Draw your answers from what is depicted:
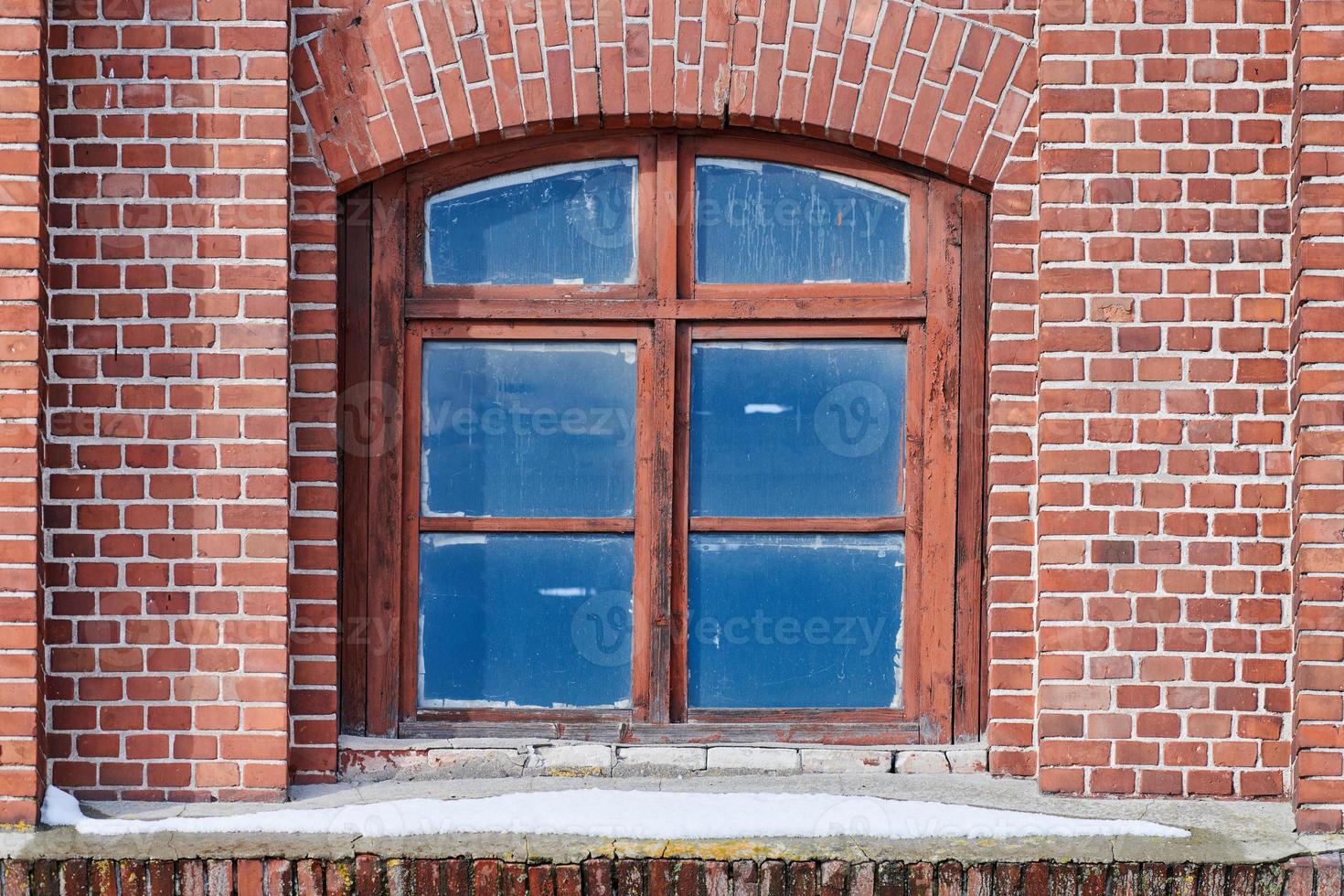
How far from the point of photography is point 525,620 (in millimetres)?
3613

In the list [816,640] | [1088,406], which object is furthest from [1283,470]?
[816,640]

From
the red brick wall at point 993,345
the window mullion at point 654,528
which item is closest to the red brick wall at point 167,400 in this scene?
the red brick wall at point 993,345

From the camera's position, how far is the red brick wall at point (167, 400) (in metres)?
3.35

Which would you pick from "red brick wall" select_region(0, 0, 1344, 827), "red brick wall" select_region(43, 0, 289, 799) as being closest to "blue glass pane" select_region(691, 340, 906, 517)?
"red brick wall" select_region(0, 0, 1344, 827)

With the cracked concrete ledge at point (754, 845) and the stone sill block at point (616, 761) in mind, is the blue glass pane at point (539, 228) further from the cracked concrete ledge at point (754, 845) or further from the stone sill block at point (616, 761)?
the cracked concrete ledge at point (754, 845)

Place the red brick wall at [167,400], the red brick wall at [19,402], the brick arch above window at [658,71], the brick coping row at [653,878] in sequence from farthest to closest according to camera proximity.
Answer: the brick arch above window at [658,71], the red brick wall at [167,400], the red brick wall at [19,402], the brick coping row at [653,878]

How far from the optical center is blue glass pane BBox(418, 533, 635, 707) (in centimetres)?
361

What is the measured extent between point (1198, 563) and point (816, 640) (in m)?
1.01

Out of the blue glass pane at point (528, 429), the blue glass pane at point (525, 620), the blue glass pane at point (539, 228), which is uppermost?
the blue glass pane at point (539, 228)

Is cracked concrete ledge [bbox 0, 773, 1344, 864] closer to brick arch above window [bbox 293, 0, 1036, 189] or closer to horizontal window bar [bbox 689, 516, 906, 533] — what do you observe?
horizontal window bar [bbox 689, 516, 906, 533]

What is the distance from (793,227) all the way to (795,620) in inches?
42.8

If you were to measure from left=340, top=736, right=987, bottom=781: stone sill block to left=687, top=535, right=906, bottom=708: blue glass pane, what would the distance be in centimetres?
14

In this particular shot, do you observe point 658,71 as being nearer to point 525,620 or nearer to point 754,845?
point 525,620

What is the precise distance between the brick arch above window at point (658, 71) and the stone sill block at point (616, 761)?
1556 mm
